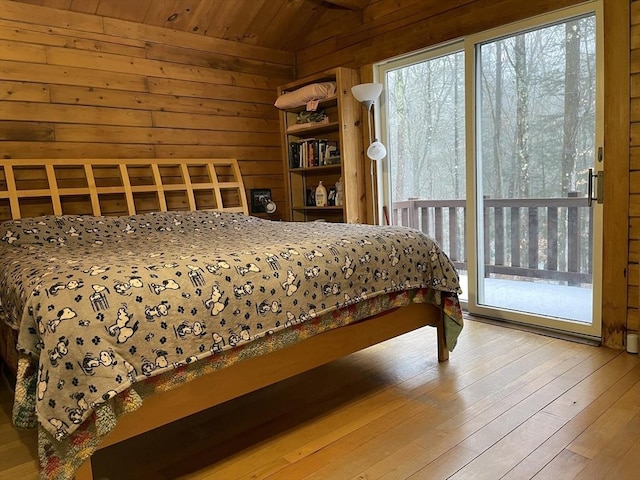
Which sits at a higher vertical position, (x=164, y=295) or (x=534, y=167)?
(x=534, y=167)

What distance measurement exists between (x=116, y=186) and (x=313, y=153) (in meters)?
1.66

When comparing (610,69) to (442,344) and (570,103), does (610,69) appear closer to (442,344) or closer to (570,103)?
(570,103)

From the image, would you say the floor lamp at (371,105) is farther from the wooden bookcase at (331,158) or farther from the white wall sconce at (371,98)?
the wooden bookcase at (331,158)

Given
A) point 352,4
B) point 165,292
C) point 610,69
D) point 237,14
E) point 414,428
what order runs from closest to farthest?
point 165,292
point 414,428
point 610,69
point 352,4
point 237,14

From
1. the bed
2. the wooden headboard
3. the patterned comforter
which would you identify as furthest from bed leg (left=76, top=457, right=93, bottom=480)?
the wooden headboard

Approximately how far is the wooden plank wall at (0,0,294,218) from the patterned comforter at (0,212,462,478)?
1.03 metres

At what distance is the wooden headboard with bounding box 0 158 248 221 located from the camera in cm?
317

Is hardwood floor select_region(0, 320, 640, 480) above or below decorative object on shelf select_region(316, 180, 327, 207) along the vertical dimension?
below

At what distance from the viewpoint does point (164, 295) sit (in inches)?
60.9

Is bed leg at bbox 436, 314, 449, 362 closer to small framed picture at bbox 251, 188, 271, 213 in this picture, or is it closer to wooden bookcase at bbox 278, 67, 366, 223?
wooden bookcase at bbox 278, 67, 366, 223

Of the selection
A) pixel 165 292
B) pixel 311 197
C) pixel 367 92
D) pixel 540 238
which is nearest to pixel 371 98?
pixel 367 92

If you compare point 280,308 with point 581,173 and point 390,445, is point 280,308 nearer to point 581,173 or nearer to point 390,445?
point 390,445

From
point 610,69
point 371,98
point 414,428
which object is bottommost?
point 414,428

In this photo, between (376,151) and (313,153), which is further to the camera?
(313,153)
